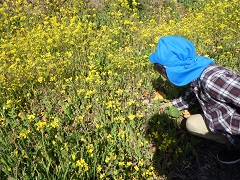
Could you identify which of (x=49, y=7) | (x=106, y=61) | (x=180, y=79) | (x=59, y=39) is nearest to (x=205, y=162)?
(x=180, y=79)

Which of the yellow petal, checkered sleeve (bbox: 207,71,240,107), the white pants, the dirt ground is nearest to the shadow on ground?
the dirt ground

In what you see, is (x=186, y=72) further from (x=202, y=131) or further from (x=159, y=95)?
(x=159, y=95)

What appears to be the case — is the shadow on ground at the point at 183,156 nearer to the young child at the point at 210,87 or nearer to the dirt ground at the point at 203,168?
the dirt ground at the point at 203,168

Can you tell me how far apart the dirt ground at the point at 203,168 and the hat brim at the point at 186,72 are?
2.73 ft

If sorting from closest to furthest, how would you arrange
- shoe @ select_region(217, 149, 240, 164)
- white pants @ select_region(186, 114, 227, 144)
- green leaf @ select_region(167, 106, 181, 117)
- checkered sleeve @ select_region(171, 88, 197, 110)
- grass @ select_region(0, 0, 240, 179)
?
grass @ select_region(0, 0, 240, 179) → shoe @ select_region(217, 149, 240, 164) → white pants @ select_region(186, 114, 227, 144) → green leaf @ select_region(167, 106, 181, 117) → checkered sleeve @ select_region(171, 88, 197, 110)

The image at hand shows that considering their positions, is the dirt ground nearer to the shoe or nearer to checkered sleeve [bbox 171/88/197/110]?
the shoe

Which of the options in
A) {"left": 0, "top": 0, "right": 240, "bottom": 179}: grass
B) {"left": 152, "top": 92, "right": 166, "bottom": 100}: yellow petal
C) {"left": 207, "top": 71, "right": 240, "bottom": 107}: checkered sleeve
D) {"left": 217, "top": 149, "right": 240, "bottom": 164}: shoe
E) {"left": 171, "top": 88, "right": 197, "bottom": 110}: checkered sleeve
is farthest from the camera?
{"left": 152, "top": 92, "right": 166, "bottom": 100}: yellow petal

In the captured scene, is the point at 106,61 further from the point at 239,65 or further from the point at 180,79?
the point at 239,65

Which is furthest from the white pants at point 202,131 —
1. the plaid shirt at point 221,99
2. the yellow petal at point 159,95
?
the yellow petal at point 159,95

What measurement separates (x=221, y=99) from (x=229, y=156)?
2.03ft

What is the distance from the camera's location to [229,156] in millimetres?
2439

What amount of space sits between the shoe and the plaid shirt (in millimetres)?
122

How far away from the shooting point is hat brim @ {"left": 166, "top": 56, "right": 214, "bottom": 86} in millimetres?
2316

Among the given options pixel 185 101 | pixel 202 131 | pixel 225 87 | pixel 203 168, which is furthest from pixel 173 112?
pixel 225 87
